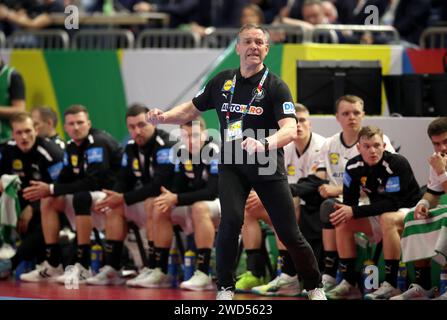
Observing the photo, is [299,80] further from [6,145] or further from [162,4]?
[162,4]

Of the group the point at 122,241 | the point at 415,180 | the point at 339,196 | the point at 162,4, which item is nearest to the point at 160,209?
the point at 122,241

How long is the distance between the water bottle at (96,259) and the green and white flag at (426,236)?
3.31 metres

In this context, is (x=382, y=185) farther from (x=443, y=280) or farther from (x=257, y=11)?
(x=257, y=11)

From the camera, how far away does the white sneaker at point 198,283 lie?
10.0m

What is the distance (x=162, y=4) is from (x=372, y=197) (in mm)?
6058

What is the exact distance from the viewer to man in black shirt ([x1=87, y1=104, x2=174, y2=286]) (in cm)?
1045

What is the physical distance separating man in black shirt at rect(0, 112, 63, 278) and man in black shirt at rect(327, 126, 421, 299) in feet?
10.8

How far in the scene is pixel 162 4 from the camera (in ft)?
47.6

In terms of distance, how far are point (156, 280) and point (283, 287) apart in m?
1.33

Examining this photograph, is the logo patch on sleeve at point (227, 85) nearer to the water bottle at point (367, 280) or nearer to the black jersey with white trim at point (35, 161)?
the water bottle at point (367, 280)

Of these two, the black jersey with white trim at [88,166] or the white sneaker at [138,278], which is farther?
the black jersey with white trim at [88,166]

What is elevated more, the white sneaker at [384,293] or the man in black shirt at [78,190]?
the man in black shirt at [78,190]

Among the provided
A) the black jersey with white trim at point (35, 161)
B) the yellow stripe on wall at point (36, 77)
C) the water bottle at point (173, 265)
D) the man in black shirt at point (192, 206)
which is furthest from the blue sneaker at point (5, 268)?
the yellow stripe on wall at point (36, 77)

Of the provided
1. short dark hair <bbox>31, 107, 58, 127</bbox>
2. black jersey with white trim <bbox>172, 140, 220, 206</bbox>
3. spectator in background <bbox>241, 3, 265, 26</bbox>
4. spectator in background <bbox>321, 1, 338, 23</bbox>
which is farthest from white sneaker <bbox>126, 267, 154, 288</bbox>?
spectator in background <bbox>321, 1, 338, 23</bbox>
